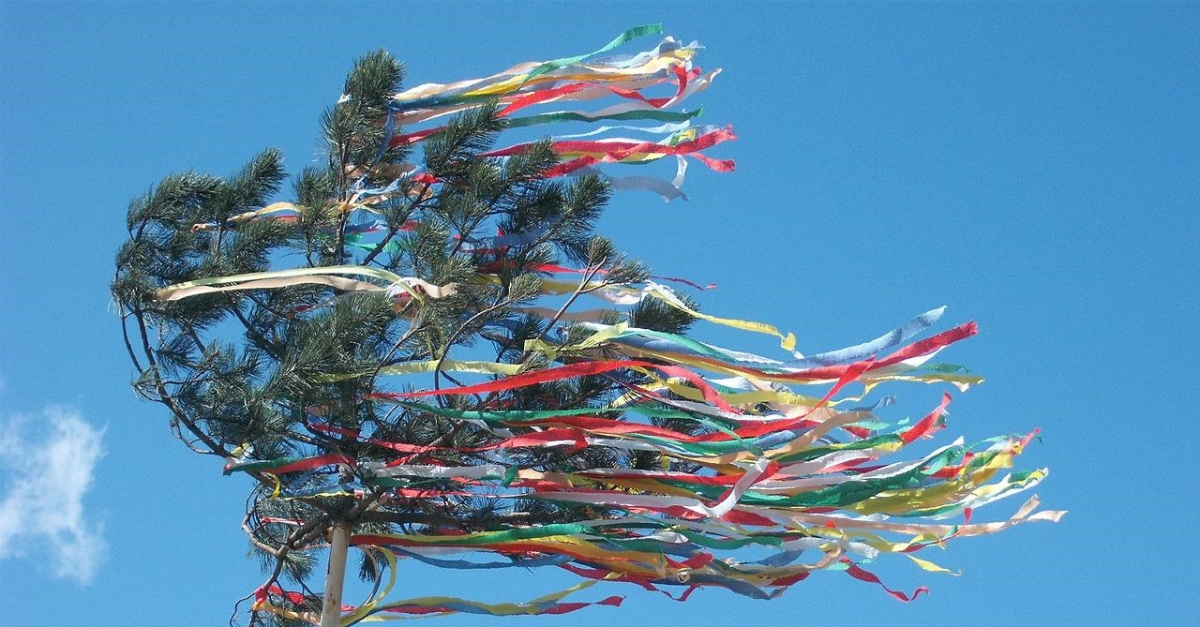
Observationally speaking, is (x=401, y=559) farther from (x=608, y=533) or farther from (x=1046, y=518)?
(x=1046, y=518)

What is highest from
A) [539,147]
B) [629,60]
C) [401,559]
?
[629,60]

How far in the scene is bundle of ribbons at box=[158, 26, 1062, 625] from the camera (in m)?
7.76

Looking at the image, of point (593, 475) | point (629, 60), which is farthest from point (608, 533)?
point (629, 60)

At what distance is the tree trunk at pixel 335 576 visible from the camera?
8.23 meters

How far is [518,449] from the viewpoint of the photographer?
823 cm

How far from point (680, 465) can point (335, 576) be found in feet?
5.89

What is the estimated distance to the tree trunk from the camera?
27.0 ft

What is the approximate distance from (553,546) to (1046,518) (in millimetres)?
2366

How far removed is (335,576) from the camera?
8.28 metres

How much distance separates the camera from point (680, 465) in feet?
27.4

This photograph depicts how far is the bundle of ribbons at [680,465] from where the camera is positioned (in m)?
7.76

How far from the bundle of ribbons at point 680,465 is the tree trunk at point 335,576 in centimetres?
10

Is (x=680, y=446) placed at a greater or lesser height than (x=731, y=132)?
lesser

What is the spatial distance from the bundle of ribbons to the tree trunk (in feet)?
0.32
